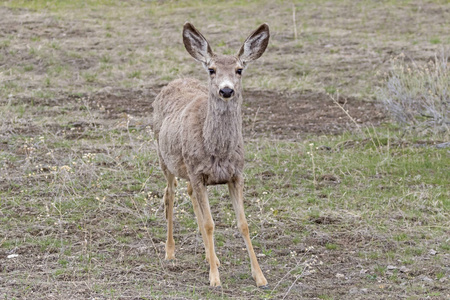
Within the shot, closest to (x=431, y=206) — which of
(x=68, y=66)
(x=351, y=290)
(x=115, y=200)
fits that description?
(x=351, y=290)

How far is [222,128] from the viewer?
634cm

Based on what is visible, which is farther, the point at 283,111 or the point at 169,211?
the point at 283,111

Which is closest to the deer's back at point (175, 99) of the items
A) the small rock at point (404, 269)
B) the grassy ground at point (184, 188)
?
the grassy ground at point (184, 188)

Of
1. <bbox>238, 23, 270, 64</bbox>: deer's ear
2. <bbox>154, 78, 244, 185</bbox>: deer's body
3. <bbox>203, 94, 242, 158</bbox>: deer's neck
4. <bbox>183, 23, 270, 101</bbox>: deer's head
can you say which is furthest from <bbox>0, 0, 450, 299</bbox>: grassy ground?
<bbox>238, 23, 270, 64</bbox>: deer's ear

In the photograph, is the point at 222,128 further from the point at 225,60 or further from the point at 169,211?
the point at 169,211

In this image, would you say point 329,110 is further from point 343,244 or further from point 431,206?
point 343,244

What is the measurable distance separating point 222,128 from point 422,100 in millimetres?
6053

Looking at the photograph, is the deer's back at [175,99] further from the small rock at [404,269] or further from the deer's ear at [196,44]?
the small rock at [404,269]

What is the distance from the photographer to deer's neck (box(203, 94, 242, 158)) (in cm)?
632

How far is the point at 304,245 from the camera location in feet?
23.9

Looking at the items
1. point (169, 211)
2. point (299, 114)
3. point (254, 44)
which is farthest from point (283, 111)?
point (254, 44)

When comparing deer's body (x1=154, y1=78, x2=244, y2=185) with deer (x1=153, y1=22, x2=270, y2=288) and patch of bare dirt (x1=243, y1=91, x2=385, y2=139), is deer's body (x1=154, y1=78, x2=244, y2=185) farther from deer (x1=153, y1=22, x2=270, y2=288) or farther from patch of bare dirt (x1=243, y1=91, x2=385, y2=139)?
patch of bare dirt (x1=243, y1=91, x2=385, y2=139)

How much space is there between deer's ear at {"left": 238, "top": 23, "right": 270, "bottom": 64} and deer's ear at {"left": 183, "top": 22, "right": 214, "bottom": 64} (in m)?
0.30

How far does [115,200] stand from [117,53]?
883 centimetres
